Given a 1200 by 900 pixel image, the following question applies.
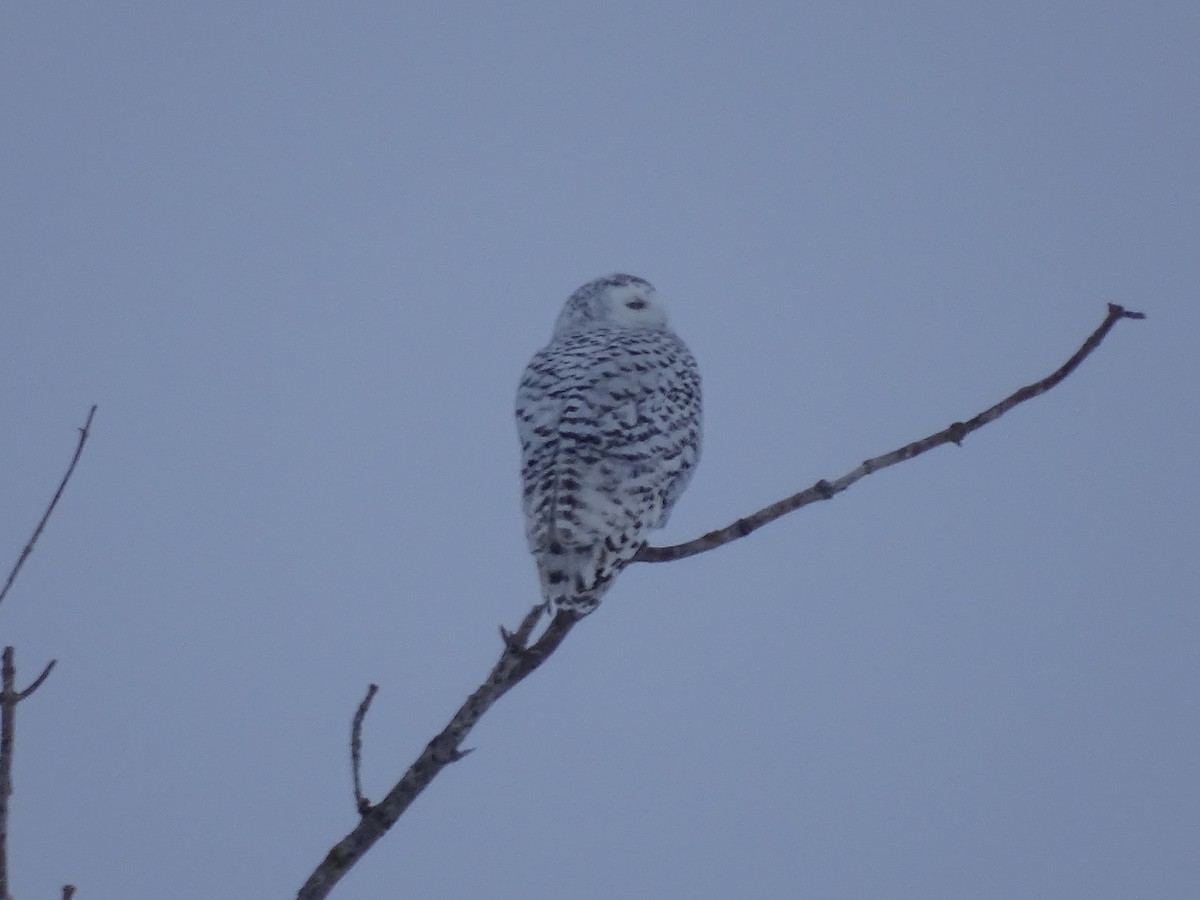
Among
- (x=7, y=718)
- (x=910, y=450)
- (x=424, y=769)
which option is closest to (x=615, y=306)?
(x=910, y=450)

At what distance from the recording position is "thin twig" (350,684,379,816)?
8.34 feet

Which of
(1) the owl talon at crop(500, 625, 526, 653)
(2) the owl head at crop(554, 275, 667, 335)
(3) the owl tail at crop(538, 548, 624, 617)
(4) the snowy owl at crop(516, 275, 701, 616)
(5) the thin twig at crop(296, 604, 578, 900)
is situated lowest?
(5) the thin twig at crop(296, 604, 578, 900)

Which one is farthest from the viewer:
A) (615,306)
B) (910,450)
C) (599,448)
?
(615,306)

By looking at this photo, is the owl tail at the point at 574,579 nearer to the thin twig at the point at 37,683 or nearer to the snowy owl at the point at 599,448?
the snowy owl at the point at 599,448

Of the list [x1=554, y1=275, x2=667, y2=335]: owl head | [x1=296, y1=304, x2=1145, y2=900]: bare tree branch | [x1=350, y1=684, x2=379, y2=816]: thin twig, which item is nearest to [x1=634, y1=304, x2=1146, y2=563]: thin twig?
[x1=296, y1=304, x2=1145, y2=900]: bare tree branch

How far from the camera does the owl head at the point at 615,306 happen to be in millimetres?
5812

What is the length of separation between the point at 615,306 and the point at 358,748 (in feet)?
11.4

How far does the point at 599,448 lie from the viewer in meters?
4.54

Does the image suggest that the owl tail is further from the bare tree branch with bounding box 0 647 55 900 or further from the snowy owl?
the bare tree branch with bounding box 0 647 55 900

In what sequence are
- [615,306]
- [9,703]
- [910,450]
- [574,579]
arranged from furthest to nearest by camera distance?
[615,306]
[574,579]
[910,450]
[9,703]

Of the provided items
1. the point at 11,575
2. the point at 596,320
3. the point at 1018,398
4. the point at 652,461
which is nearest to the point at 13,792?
the point at 11,575

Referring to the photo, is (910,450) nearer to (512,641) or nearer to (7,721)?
(512,641)

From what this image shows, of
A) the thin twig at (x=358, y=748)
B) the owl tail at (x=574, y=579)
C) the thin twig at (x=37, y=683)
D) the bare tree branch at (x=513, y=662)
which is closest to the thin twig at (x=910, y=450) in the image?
the bare tree branch at (x=513, y=662)

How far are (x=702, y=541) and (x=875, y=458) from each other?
626mm
